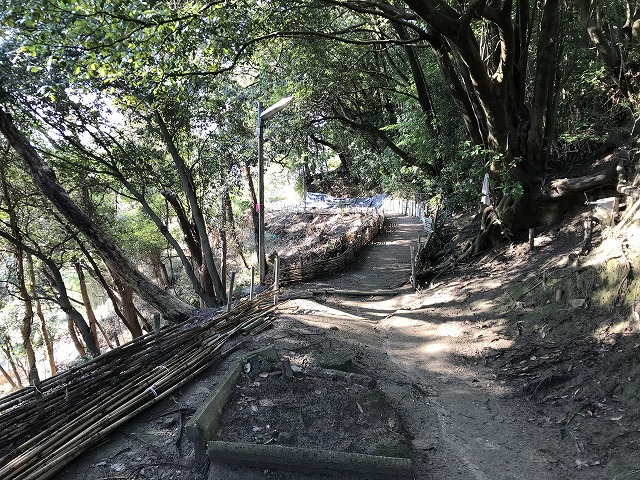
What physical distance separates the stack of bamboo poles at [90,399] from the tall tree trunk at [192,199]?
5.14 meters

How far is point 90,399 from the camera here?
10.8 feet

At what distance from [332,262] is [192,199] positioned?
4.31 metres

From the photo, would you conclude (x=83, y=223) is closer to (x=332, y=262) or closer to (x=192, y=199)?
(x=192, y=199)

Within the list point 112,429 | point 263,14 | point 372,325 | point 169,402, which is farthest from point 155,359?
point 263,14

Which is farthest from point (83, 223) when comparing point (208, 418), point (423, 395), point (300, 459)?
point (423, 395)

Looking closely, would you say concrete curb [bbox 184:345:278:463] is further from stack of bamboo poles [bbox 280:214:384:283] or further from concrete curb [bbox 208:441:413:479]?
stack of bamboo poles [bbox 280:214:384:283]

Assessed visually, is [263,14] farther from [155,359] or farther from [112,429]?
[112,429]

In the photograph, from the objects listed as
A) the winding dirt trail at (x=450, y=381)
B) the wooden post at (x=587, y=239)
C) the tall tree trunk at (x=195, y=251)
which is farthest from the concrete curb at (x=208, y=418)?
the tall tree trunk at (x=195, y=251)

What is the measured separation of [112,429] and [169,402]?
1.75 ft

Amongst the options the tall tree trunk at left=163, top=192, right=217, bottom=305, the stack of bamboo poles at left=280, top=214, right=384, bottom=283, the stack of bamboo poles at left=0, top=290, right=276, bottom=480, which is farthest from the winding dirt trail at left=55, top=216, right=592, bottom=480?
the tall tree trunk at left=163, top=192, right=217, bottom=305

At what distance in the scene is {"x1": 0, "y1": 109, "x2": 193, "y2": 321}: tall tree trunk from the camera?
19.4 feet

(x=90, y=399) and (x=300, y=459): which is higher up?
(x=90, y=399)

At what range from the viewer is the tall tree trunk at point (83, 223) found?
591 centimetres

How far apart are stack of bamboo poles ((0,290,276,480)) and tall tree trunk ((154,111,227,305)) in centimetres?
514
